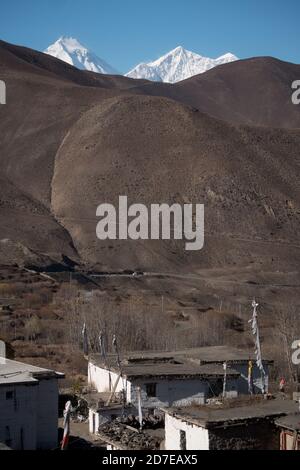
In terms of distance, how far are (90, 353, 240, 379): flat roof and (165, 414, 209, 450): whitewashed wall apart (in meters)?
5.91

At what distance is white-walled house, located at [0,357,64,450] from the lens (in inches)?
784

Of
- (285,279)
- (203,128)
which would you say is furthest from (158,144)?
(285,279)

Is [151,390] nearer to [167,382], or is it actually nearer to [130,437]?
[167,382]

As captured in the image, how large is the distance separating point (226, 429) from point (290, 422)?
1.12 metres

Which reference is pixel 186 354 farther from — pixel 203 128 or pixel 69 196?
pixel 203 128

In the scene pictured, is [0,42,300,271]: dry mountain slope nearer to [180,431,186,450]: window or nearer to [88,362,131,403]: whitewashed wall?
[88,362,131,403]: whitewashed wall

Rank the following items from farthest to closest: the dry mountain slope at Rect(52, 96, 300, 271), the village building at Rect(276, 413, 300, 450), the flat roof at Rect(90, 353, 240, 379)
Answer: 1. the dry mountain slope at Rect(52, 96, 300, 271)
2. the flat roof at Rect(90, 353, 240, 379)
3. the village building at Rect(276, 413, 300, 450)

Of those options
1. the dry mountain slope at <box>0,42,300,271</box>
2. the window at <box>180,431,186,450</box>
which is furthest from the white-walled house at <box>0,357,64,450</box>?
the dry mountain slope at <box>0,42,300,271</box>

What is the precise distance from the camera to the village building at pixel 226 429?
15.1 metres

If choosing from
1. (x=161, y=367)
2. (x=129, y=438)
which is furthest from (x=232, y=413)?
(x=161, y=367)

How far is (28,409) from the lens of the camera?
66.6ft

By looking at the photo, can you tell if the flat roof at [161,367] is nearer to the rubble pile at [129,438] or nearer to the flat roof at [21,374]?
the flat roof at [21,374]

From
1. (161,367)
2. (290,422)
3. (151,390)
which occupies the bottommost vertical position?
(151,390)

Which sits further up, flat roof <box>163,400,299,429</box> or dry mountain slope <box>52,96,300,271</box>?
dry mountain slope <box>52,96,300,271</box>
